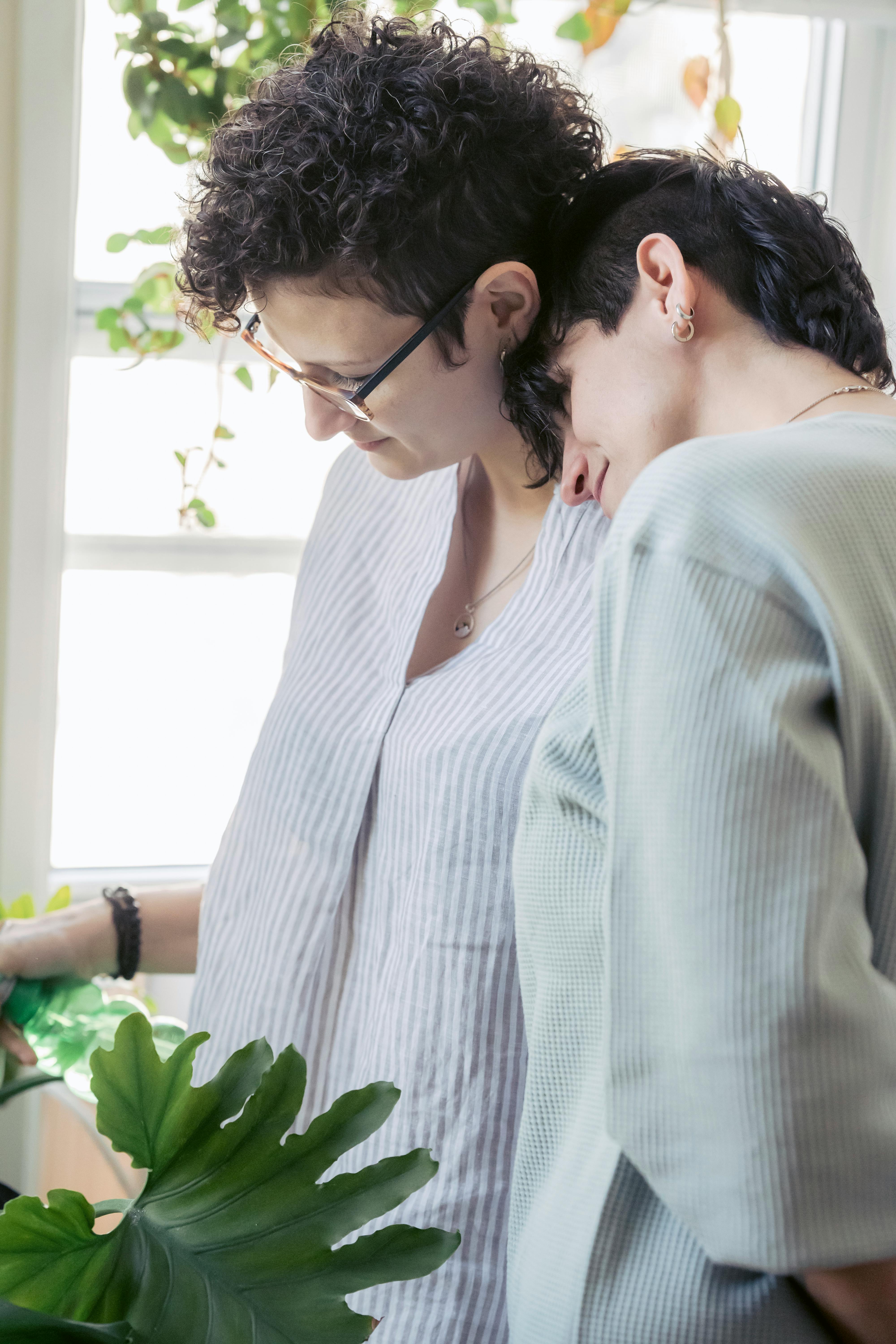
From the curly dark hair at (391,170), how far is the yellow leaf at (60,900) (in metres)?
0.70

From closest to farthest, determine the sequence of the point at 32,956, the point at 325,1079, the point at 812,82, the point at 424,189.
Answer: the point at 424,189, the point at 325,1079, the point at 32,956, the point at 812,82

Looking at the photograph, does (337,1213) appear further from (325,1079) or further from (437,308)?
(437,308)

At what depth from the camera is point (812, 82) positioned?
1746 millimetres

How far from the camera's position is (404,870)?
32.8 inches

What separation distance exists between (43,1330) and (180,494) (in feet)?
4.56

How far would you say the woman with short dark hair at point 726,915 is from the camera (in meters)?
0.44

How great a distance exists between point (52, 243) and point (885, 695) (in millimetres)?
1345

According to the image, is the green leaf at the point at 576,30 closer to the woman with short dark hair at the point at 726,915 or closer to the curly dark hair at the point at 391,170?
the curly dark hair at the point at 391,170

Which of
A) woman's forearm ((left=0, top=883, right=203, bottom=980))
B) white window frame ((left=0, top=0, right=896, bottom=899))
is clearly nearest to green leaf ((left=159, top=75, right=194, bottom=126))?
white window frame ((left=0, top=0, right=896, bottom=899))

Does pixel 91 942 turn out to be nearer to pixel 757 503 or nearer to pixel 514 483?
pixel 514 483

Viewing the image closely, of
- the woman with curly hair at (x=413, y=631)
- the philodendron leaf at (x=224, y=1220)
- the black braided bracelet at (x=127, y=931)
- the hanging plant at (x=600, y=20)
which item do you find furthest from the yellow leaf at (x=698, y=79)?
the philodendron leaf at (x=224, y=1220)

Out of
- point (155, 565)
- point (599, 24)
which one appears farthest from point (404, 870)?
point (599, 24)

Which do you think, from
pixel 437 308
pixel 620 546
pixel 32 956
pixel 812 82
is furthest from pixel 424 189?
pixel 812 82

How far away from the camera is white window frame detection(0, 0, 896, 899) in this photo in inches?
55.4
